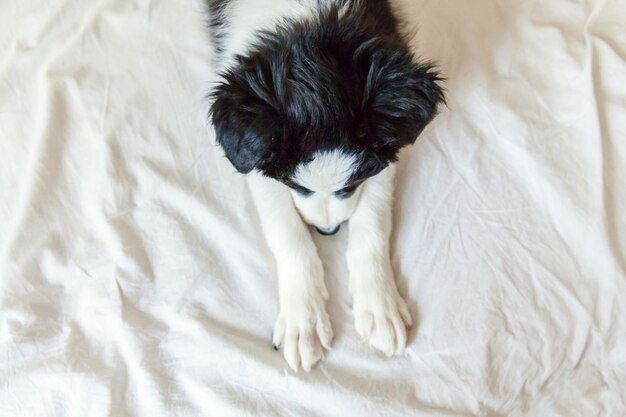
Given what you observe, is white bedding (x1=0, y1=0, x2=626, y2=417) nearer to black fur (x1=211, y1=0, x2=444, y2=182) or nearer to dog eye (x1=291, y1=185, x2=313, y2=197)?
dog eye (x1=291, y1=185, x2=313, y2=197)

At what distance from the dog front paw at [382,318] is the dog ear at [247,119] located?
1.82ft

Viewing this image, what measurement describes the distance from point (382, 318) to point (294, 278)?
0.29 metres

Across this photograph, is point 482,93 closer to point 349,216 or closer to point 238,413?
point 349,216

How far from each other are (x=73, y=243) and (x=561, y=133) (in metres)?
1.70

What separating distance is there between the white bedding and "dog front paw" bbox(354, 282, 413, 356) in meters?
0.05

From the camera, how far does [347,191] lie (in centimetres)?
170

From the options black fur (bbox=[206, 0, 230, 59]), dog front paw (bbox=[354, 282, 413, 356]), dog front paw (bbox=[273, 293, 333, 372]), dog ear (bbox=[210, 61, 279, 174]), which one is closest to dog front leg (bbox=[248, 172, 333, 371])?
dog front paw (bbox=[273, 293, 333, 372])

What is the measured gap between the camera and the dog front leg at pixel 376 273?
1726mm

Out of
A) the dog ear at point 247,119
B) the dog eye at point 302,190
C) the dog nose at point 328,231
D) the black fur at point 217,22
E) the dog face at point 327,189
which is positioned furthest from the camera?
the black fur at point 217,22

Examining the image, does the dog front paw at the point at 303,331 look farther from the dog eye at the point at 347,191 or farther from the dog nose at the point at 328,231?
the dog eye at the point at 347,191

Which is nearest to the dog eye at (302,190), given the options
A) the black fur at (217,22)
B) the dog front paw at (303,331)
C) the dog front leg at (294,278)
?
the dog front leg at (294,278)

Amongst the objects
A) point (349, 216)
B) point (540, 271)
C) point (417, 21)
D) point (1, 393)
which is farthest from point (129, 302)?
point (417, 21)

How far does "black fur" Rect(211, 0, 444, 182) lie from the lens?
144 cm

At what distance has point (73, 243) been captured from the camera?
193 cm
